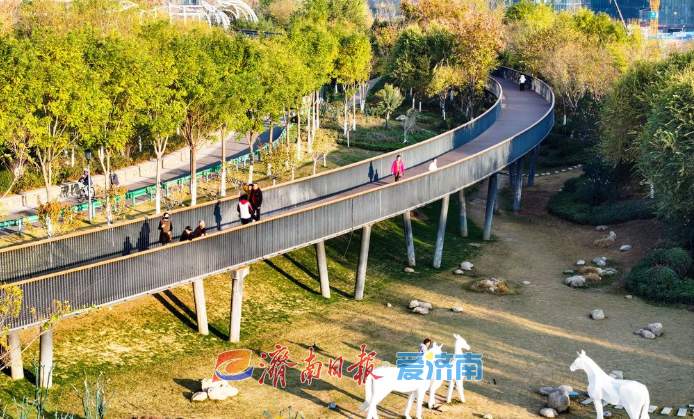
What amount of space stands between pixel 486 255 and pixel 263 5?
115945mm

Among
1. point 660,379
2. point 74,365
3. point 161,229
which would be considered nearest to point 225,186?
point 161,229

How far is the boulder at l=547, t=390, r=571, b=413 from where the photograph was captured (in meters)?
26.0

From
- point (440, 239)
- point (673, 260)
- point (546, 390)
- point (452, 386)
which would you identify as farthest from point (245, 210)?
point (673, 260)

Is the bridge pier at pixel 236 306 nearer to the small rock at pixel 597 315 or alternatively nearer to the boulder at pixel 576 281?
the small rock at pixel 597 315

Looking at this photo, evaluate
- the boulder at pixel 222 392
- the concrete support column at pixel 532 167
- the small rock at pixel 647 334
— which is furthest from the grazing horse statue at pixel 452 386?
the concrete support column at pixel 532 167

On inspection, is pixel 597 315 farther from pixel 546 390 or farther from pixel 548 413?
pixel 548 413

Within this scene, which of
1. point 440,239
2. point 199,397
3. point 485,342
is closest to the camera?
point 199,397

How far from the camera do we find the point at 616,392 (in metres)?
24.2

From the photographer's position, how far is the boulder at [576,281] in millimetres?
38719

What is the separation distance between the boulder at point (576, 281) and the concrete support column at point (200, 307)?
16.1 metres

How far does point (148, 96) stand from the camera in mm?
37469

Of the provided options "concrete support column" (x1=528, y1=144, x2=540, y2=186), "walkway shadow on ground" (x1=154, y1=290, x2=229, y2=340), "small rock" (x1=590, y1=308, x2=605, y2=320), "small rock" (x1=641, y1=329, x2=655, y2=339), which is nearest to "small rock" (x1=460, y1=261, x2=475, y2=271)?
"small rock" (x1=590, y1=308, x2=605, y2=320)

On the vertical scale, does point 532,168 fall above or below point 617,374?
below

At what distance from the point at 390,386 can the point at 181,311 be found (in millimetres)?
10188
